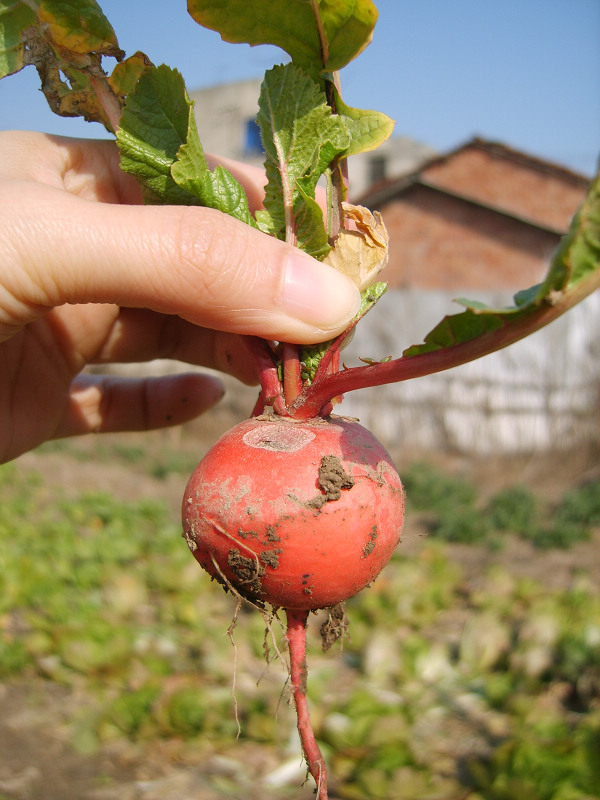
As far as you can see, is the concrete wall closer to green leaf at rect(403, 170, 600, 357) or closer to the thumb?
the thumb

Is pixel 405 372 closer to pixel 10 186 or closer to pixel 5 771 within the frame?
pixel 10 186

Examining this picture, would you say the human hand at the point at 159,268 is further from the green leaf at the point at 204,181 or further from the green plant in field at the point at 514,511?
the green plant in field at the point at 514,511

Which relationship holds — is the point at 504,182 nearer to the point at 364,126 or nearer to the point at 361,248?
the point at 364,126

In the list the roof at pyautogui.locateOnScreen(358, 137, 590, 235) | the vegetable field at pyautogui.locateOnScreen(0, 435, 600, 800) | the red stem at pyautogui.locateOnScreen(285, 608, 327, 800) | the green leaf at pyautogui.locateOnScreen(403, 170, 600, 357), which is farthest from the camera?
the roof at pyautogui.locateOnScreen(358, 137, 590, 235)

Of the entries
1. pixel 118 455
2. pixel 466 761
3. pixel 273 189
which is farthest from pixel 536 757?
pixel 118 455

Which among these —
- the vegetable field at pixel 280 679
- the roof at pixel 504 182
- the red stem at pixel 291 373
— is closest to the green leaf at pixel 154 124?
the red stem at pixel 291 373

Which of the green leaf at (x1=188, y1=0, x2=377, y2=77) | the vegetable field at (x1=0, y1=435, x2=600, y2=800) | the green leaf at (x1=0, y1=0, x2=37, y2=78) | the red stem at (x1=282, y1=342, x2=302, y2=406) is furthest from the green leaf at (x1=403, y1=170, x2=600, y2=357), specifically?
the vegetable field at (x1=0, y1=435, x2=600, y2=800)
